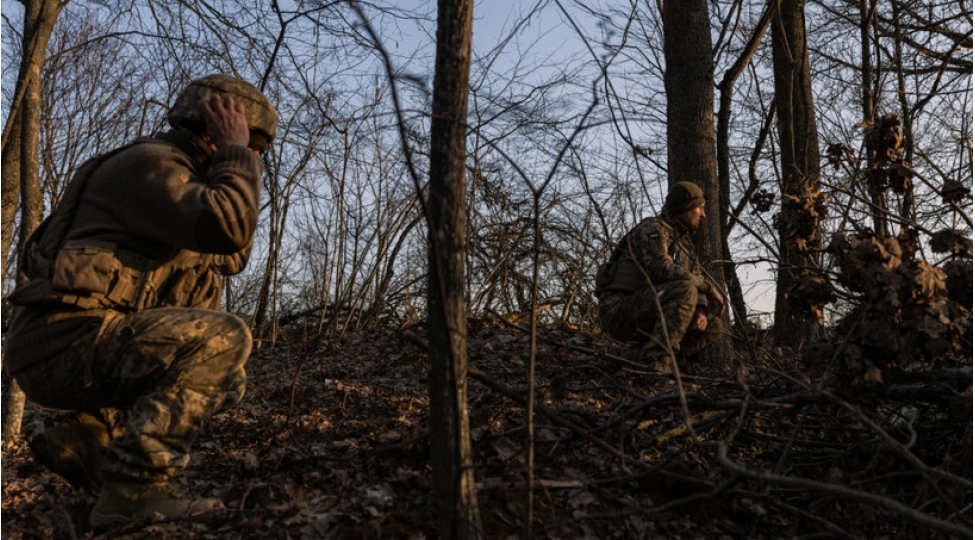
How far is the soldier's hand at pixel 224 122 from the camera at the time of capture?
11.4 feet

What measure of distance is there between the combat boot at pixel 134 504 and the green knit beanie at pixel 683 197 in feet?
13.6

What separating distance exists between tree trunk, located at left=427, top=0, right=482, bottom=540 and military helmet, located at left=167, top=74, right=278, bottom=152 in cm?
135

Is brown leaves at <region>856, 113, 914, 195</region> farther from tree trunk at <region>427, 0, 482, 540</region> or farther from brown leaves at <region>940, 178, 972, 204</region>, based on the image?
tree trunk at <region>427, 0, 482, 540</region>

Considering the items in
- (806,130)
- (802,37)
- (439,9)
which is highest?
(802,37)

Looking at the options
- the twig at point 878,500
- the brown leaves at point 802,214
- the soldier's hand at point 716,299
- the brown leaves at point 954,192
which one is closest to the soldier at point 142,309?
the twig at point 878,500

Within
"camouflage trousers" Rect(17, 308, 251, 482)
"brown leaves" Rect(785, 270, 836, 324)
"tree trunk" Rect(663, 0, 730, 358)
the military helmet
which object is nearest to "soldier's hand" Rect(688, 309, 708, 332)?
"tree trunk" Rect(663, 0, 730, 358)

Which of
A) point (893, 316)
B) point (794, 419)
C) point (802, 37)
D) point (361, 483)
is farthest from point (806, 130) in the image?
point (361, 483)

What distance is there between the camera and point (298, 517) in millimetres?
3215

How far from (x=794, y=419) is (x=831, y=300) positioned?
2.85 ft

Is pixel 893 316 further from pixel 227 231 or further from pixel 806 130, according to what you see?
pixel 806 130

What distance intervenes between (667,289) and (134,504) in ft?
14.6

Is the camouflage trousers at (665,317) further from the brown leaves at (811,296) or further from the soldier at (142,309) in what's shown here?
the soldier at (142,309)

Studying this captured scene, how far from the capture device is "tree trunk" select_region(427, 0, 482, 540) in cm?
257

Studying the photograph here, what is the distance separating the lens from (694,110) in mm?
6617
